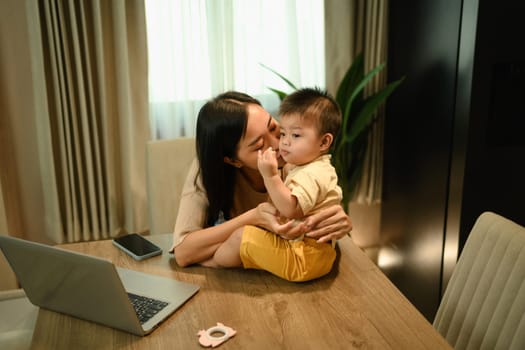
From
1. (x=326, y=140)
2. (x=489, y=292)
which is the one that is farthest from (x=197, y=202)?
(x=489, y=292)

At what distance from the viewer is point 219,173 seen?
1505 mm

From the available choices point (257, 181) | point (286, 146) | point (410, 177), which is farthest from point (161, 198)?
point (410, 177)

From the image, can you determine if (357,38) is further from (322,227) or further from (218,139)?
(322,227)

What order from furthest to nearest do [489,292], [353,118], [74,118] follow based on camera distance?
1. [353,118]
2. [74,118]
3. [489,292]

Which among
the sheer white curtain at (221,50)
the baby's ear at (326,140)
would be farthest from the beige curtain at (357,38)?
the baby's ear at (326,140)

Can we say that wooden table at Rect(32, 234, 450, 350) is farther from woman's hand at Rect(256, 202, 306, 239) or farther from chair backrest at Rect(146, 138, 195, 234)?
chair backrest at Rect(146, 138, 195, 234)

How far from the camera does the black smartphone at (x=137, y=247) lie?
1.42 meters

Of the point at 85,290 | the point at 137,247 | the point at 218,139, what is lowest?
the point at 137,247

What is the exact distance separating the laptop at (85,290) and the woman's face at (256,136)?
0.47 metres

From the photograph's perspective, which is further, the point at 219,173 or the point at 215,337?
the point at 219,173

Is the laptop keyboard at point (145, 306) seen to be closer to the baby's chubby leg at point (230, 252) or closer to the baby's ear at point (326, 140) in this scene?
the baby's chubby leg at point (230, 252)

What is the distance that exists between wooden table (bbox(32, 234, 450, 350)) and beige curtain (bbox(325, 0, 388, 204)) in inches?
60.9

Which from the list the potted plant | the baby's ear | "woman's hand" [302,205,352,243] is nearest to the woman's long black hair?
the baby's ear

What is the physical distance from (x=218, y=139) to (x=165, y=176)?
50cm
